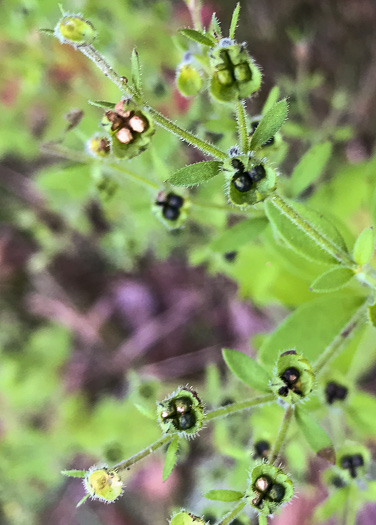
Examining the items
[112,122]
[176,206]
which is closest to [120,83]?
[112,122]

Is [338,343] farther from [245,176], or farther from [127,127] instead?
[127,127]

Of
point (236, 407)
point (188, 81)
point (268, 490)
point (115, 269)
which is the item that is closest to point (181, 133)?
point (188, 81)

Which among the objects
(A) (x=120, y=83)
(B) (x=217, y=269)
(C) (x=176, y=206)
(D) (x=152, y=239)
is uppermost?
(D) (x=152, y=239)

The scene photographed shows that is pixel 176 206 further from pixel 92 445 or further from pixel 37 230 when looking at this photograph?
pixel 92 445

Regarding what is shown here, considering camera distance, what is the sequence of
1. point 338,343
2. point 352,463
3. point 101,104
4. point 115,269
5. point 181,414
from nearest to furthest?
1. point 101,104
2. point 181,414
3. point 338,343
4. point 352,463
5. point 115,269

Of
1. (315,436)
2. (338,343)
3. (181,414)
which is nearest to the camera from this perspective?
(181,414)

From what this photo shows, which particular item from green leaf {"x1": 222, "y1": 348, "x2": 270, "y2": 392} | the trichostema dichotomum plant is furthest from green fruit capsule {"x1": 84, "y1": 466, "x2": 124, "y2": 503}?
green leaf {"x1": 222, "y1": 348, "x2": 270, "y2": 392}

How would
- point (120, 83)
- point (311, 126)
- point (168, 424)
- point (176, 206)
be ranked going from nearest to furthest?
point (120, 83), point (168, 424), point (176, 206), point (311, 126)
